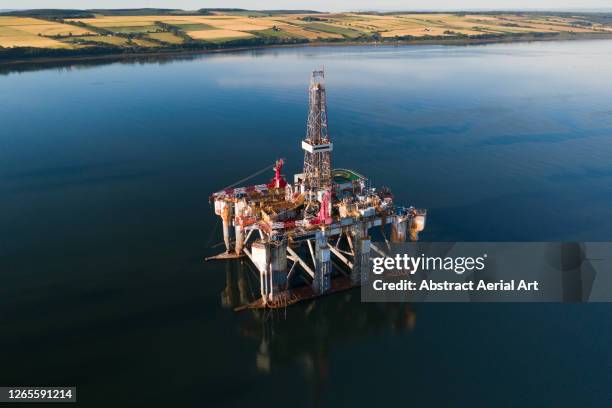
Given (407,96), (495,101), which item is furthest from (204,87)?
(495,101)

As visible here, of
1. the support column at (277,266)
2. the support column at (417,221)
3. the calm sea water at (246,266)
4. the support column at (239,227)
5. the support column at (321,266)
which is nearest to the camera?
the calm sea water at (246,266)

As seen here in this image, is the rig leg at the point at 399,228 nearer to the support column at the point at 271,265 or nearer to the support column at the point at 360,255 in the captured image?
the support column at the point at 360,255

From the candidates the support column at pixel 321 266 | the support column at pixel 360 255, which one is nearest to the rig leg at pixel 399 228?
the support column at pixel 360 255

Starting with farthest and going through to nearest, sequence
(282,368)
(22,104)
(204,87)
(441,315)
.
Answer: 1. (204,87)
2. (22,104)
3. (441,315)
4. (282,368)

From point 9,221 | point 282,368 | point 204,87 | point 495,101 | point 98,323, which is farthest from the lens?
point 204,87

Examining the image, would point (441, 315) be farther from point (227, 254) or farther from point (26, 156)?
point (26, 156)

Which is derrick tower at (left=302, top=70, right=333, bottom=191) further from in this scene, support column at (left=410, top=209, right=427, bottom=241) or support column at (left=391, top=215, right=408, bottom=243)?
support column at (left=410, top=209, right=427, bottom=241)
